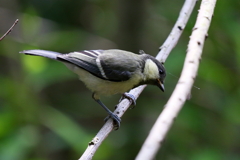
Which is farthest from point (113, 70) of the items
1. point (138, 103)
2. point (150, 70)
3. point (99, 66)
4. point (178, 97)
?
point (178, 97)

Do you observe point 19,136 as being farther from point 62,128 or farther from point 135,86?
point 135,86

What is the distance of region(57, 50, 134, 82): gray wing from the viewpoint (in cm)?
275

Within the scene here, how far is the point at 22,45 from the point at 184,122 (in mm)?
1863

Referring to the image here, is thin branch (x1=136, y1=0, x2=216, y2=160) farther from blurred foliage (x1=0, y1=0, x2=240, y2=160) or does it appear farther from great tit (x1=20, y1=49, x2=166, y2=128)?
blurred foliage (x1=0, y1=0, x2=240, y2=160)

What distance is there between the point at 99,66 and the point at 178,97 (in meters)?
1.86

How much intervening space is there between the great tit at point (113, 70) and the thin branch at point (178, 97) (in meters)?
1.33

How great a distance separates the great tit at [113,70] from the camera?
2.73 metres

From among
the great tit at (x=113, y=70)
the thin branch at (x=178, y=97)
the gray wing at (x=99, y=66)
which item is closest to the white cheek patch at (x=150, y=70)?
the great tit at (x=113, y=70)

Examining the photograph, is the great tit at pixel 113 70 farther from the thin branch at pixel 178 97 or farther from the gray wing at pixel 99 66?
the thin branch at pixel 178 97

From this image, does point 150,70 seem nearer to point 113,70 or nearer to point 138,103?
point 113,70

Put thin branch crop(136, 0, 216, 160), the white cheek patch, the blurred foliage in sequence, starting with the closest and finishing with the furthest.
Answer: thin branch crop(136, 0, 216, 160), the white cheek patch, the blurred foliage

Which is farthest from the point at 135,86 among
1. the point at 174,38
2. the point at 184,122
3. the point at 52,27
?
the point at 52,27

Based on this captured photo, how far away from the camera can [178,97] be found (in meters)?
0.97

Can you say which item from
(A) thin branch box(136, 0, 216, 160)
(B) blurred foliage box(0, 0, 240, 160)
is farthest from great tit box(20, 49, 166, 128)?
(A) thin branch box(136, 0, 216, 160)
